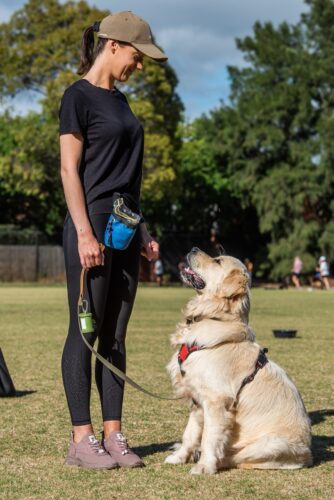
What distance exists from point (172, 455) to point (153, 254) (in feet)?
4.42

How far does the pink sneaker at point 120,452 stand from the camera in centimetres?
532

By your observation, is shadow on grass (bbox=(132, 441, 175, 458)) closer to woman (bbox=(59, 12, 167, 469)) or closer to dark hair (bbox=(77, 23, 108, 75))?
woman (bbox=(59, 12, 167, 469))

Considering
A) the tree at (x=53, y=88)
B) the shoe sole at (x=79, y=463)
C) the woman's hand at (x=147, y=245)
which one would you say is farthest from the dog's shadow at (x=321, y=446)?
the tree at (x=53, y=88)

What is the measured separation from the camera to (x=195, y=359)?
17.4ft

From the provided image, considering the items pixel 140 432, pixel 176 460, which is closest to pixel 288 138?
pixel 140 432

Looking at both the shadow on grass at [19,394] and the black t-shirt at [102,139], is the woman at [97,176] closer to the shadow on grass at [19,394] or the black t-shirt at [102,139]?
the black t-shirt at [102,139]

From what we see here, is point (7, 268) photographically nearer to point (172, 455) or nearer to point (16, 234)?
point (16, 234)

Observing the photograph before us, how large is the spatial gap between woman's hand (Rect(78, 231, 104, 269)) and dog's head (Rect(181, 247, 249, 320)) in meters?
0.80

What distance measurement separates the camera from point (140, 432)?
6.62 metres

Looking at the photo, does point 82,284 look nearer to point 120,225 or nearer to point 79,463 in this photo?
point 120,225

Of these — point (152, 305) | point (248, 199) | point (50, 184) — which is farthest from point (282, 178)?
point (152, 305)

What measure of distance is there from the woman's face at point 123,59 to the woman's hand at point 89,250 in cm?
104

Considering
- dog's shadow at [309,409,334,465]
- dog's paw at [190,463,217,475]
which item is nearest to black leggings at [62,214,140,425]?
dog's paw at [190,463,217,475]

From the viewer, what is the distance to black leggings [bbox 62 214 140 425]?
5.18m
